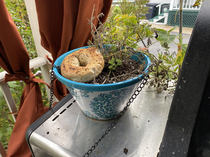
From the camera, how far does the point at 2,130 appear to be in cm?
117

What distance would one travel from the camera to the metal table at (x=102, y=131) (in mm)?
438

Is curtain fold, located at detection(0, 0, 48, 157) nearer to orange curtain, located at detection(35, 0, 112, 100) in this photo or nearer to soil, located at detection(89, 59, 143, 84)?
orange curtain, located at detection(35, 0, 112, 100)

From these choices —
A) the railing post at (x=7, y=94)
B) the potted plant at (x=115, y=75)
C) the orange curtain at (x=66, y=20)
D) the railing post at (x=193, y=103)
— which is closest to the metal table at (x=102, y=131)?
the potted plant at (x=115, y=75)

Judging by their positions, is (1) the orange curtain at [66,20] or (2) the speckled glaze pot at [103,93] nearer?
(2) the speckled glaze pot at [103,93]

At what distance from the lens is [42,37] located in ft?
2.28

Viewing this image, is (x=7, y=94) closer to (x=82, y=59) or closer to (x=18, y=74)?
(x=18, y=74)

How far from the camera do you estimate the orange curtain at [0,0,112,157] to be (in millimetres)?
604

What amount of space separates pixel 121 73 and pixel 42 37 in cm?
46

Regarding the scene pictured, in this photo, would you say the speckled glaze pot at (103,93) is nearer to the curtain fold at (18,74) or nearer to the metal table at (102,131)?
the metal table at (102,131)

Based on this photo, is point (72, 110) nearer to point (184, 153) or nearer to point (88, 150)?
point (88, 150)

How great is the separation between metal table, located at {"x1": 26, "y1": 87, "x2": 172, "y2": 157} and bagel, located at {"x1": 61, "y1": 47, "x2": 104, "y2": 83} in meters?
0.21

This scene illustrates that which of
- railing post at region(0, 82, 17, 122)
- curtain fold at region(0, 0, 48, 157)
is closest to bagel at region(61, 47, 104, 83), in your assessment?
curtain fold at region(0, 0, 48, 157)

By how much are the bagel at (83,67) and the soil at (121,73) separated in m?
0.03

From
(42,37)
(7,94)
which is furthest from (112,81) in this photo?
(7,94)
